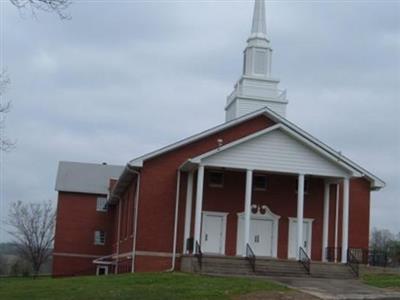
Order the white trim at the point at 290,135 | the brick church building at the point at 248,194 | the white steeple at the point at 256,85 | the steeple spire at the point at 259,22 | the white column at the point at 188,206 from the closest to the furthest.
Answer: the white trim at the point at 290,135, the brick church building at the point at 248,194, the white column at the point at 188,206, the white steeple at the point at 256,85, the steeple spire at the point at 259,22

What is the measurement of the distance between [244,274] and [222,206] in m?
6.59

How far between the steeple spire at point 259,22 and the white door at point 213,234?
1237cm

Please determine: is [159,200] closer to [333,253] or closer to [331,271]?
[331,271]

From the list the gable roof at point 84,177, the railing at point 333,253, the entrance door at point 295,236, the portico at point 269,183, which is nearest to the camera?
the portico at point 269,183

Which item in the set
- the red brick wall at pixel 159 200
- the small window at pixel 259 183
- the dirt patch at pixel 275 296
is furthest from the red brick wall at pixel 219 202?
the dirt patch at pixel 275 296

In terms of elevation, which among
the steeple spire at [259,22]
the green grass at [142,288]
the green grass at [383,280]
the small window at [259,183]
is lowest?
the green grass at [142,288]

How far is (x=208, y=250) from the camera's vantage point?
114 feet

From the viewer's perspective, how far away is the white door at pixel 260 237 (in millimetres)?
35812

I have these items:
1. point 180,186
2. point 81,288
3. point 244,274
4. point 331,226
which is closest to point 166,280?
point 81,288

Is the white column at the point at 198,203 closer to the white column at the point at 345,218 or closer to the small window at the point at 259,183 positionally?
the small window at the point at 259,183

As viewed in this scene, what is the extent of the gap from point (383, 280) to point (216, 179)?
35.2 ft

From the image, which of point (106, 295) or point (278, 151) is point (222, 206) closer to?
point (278, 151)

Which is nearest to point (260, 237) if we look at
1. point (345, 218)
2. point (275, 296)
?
point (345, 218)

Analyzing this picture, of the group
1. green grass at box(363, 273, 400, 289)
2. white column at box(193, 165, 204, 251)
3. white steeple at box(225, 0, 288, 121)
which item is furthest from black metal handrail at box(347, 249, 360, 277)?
white steeple at box(225, 0, 288, 121)
